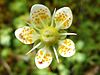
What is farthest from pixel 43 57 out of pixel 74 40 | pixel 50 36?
pixel 74 40

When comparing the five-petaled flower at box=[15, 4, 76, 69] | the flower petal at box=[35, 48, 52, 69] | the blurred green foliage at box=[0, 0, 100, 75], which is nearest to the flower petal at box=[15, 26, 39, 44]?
the five-petaled flower at box=[15, 4, 76, 69]

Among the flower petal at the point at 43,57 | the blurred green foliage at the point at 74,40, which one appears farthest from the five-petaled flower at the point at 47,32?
the blurred green foliage at the point at 74,40

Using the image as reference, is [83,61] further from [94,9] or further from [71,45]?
[71,45]

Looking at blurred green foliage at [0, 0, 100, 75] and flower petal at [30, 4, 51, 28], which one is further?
blurred green foliage at [0, 0, 100, 75]

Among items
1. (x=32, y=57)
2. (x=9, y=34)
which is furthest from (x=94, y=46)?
(x=9, y=34)

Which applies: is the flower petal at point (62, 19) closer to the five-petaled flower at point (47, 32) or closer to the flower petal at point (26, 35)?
the five-petaled flower at point (47, 32)

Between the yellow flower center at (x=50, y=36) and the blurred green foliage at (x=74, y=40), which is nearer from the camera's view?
the yellow flower center at (x=50, y=36)

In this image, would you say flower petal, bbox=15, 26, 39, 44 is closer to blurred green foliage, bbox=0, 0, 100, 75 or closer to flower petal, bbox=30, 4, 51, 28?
flower petal, bbox=30, 4, 51, 28

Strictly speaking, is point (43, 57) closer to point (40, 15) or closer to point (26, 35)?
point (26, 35)

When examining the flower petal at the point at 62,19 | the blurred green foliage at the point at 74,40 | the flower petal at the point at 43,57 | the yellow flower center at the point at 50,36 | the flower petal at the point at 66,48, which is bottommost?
the blurred green foliage at the point at 74,40
